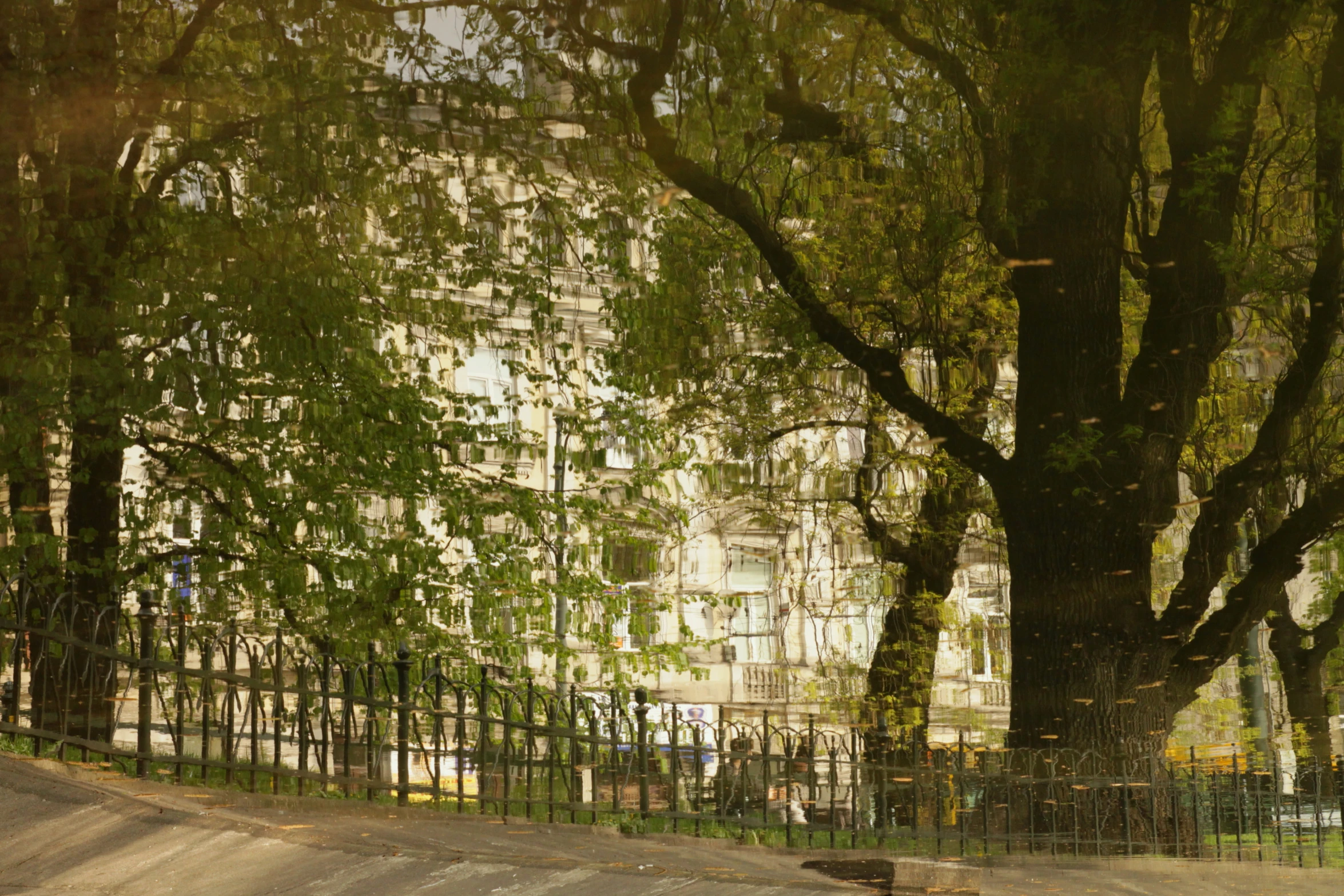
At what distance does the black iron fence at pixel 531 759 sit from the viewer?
23.4ft

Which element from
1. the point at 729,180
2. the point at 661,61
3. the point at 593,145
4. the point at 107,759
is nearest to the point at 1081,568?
the point at 729,180

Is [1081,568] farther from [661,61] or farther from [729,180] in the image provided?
[661,61]

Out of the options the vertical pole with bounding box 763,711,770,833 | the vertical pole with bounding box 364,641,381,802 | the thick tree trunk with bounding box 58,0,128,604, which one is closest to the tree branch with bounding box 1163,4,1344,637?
the vertical pole with bounding box 763,711,770,833

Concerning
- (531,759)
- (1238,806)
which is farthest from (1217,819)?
(531,759)

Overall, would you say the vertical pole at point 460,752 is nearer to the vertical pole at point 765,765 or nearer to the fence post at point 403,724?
the fence post at point 403,724

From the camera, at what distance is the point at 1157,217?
12859mm

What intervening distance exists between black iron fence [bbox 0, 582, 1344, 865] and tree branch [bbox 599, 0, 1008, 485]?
7.73ft

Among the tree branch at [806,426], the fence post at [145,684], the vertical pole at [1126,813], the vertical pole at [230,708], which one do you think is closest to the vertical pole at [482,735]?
the vertical pole at [230,708]

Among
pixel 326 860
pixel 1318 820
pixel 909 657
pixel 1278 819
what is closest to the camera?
pixel 326 860

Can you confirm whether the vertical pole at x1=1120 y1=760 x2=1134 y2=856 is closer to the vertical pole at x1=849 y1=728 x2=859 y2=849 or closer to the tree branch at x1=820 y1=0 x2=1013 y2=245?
the vertical pole at x1=849 y1=728 x2=859 y2=849

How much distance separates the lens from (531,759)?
8398mm

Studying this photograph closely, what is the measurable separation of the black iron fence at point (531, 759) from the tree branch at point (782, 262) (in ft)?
7.73

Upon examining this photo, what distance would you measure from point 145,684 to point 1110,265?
7.65 m

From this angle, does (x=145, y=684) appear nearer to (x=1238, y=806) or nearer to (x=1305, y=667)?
(x=1238, y=806)
